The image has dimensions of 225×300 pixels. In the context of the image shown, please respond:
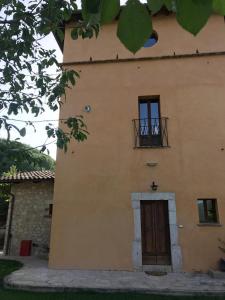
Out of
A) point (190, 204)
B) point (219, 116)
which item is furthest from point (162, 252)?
point (219, 116)

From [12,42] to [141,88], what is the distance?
6.03 meters

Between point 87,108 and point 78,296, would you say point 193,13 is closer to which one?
point 78,296

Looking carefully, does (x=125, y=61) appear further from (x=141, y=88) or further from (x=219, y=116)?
(x=219, y=116)

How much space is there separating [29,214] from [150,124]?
627 cm

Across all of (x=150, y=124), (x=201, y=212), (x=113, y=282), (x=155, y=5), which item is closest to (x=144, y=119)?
(x=150, y=124)

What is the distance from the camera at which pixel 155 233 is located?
7.55 m

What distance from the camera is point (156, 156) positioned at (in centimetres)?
798

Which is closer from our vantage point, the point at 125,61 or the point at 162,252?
the point at 162,252

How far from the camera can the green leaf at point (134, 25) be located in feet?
2.01

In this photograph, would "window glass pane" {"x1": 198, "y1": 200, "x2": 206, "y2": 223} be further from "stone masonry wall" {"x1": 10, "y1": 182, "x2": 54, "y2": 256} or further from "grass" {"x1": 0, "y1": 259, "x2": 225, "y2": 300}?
"stone masonry wall" {"x1": 10, "y1": 182, "x2": 54, "y2": 256}

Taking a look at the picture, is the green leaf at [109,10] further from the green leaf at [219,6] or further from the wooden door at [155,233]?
the wooden door at [155,233]

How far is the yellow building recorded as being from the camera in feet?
24.1

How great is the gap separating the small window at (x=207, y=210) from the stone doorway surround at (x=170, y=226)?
0.83 metres

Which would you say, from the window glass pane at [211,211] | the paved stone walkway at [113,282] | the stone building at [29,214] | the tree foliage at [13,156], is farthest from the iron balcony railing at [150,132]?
the tree foliage at [13,156]
